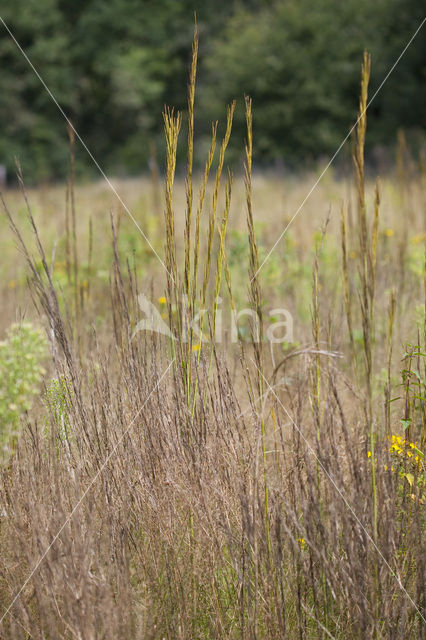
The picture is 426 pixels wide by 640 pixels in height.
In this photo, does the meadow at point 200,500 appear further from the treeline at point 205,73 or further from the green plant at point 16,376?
the treeline at point 205,73

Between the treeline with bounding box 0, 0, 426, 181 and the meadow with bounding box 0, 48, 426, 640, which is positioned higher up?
the treeline with bounding box 0, 0, 426, 181

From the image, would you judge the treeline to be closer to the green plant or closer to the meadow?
the green plant

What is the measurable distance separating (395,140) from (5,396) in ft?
53.1

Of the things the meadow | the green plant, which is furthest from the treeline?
the meadow

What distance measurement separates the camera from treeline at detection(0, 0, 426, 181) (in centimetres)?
1623

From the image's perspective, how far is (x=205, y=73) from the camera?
2438 centimetres

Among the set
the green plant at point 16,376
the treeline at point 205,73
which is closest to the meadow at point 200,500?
the green plant at point 16,376

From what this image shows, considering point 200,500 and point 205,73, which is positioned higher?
point 205,73

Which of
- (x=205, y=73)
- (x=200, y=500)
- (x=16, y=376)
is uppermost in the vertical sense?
(x=205, y=73)

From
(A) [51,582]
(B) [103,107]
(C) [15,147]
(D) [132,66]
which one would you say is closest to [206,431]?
(A) [51,582]
